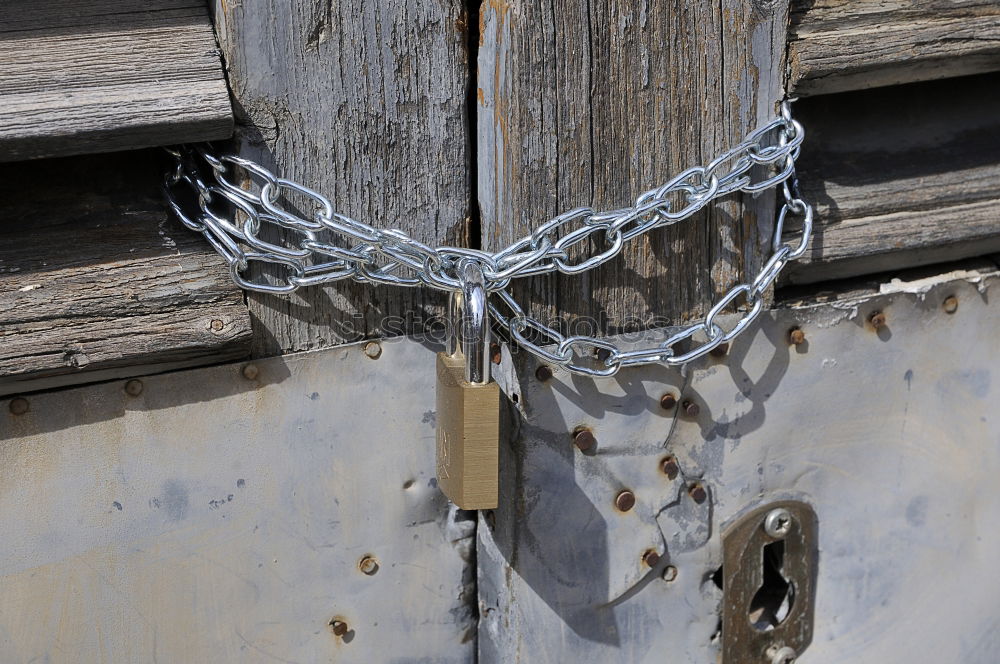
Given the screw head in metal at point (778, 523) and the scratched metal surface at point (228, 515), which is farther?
the screw head in metal at point (778, 523)

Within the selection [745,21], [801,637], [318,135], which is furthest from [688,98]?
[801,637]

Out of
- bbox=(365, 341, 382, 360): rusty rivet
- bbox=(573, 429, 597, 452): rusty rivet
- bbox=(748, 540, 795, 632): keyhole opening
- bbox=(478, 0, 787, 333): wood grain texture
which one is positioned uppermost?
bbox=(478, 0, 787, 333): wood grain texture

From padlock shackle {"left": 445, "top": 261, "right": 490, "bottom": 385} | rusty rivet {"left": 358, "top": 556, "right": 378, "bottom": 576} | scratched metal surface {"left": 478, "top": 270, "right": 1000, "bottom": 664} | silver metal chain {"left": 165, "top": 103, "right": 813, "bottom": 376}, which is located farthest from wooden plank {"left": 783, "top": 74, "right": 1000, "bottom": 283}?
rusty rivet {"left": 358, "top": 556, "right": 378, "bottom": 576}

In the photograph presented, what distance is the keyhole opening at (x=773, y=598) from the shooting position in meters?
1.31

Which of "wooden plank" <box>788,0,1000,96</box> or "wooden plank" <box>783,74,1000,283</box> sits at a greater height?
"wooden plank" <box>788,0,1000,96</box>

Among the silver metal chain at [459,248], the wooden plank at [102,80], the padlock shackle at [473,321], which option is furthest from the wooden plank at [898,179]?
the wooden plank at [102,80]

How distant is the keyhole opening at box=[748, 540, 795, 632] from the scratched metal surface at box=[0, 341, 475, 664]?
434mm

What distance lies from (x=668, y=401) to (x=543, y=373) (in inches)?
6.7

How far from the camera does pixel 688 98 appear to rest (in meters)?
1.08

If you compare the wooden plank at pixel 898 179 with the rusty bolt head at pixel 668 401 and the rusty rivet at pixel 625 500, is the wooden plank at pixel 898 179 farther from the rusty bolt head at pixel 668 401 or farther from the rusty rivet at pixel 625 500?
the rusty rivet at pixel 625 500

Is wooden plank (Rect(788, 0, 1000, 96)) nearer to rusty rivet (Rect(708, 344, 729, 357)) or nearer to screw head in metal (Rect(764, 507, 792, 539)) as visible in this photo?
rusty rivet (Rect(708, 344, 729, 357))

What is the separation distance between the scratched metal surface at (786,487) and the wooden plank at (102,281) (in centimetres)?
36

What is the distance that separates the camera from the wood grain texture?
101 centimetres

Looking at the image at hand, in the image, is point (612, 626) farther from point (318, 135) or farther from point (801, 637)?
point (318, 135)
